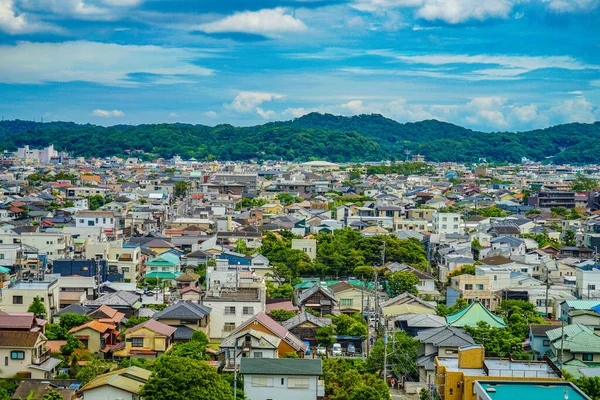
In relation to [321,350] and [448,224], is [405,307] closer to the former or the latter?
[321,350]

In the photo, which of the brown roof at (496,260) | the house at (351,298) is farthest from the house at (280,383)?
the brown roof at (496,260)

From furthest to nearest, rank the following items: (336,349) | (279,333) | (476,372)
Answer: (336,349)
(279,333)
(476,372)

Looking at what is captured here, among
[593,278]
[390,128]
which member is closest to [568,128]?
[390,128]

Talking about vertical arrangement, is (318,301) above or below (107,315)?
below

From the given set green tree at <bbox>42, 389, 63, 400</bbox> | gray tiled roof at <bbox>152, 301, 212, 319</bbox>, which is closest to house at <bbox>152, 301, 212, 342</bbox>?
gray tiled roof at <bbox>152, 301, 212, 319</bbox>

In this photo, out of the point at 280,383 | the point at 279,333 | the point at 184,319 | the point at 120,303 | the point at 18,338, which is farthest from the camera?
the point at 120,303

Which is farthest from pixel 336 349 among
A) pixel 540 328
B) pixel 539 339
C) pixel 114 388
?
pixel 114 388
